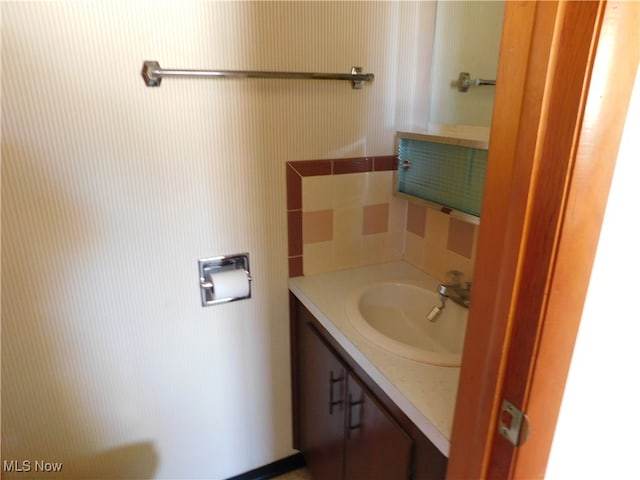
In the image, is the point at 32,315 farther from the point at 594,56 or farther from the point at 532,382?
the point at 594,56

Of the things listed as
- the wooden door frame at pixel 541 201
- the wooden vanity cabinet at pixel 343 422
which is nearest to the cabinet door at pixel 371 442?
the wooden vanity cabinet at pixel 343 422

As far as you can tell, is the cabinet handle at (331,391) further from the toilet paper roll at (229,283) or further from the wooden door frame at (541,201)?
the wooden door frame at (541,201)

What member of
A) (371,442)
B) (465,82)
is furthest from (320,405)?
(465,82)

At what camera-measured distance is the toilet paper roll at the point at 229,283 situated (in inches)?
53.1

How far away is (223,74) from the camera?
3.84ft

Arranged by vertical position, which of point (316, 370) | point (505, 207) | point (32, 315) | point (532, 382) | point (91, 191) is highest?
point (505, 207)

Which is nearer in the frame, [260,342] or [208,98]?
[208,98]

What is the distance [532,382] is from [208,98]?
1061mm

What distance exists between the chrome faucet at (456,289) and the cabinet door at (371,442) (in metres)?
0.40

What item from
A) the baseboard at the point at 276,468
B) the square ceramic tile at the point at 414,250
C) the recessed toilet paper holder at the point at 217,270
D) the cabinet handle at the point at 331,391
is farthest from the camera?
the baseboard at the point at 276,468

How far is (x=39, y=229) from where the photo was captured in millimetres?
1139

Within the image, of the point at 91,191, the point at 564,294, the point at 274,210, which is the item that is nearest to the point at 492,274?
the point at 564,294

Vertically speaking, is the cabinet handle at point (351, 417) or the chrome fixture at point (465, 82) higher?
the chrome fixture at point (465, 82)

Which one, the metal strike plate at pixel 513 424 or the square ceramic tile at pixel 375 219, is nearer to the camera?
the metal strike plate at pixel 513 424
